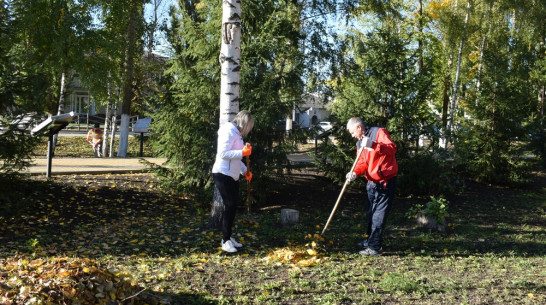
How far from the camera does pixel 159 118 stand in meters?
8.30

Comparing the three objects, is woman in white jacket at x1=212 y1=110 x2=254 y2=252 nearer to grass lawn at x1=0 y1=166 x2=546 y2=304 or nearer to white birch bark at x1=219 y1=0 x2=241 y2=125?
grass lawn at x1=0 y1=166 x2=546 y2=304

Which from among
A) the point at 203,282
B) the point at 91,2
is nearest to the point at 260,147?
the point at 203,282

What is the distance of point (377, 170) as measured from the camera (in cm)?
587

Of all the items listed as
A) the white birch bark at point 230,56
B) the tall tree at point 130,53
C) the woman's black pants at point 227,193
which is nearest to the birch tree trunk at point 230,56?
the white birch bark at point 230,56

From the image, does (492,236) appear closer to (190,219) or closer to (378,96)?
(378,96)

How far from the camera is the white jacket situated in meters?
5.41

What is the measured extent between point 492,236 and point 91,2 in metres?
10.7

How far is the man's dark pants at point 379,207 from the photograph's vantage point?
Result: 591 centimetres

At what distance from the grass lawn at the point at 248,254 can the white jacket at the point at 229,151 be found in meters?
1.02

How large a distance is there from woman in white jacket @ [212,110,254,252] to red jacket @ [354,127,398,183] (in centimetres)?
156

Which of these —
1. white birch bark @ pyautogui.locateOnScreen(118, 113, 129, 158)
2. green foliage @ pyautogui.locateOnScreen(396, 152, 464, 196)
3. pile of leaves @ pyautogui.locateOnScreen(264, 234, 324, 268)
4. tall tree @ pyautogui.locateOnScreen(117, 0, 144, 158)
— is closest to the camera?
pile of leaves @ pyautogui.locateOnScreen(264, 234, 324, 268)

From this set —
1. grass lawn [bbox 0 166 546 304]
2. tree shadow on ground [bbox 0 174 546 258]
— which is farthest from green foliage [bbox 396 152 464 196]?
grass lawn [bbox 0 166 546 304]

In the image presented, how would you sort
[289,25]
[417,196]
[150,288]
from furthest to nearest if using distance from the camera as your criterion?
[417,196] < [289,25] < [150,288]

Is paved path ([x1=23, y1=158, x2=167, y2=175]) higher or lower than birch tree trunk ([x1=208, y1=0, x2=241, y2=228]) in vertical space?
lower
